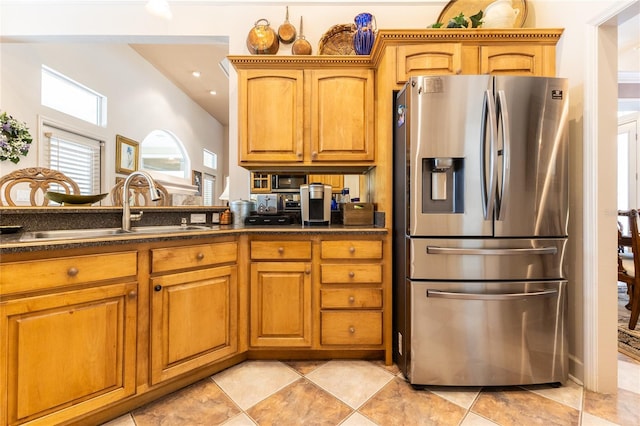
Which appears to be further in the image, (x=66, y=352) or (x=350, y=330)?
(x=350, y=330)

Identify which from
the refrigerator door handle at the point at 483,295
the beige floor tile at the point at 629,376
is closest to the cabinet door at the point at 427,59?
the refrigerator door handle at the point at 483,295

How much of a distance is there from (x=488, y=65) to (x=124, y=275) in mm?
2487

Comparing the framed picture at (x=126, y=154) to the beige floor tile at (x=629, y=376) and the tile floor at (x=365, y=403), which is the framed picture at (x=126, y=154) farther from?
the beige floor tile at (x=629, y=376)

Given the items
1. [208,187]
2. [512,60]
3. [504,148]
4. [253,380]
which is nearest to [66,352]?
[253,380]

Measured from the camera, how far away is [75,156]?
3.20 metres

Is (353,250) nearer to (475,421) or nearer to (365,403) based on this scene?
(365,403)

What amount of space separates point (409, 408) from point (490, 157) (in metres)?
1.40

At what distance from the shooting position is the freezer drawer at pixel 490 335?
1.48 metres

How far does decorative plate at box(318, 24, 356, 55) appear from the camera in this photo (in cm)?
223

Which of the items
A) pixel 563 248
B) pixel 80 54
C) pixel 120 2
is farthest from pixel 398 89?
pixel 80 54

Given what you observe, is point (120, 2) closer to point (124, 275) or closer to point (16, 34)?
point (16, 34)

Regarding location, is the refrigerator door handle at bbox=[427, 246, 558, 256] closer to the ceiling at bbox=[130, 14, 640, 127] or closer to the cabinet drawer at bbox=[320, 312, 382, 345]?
the cabinet drawer at bbox=[320, 312, 382, 345]

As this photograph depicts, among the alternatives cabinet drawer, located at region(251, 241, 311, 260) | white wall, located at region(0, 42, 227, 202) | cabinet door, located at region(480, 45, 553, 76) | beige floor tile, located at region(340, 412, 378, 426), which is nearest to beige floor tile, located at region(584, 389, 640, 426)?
beige floor tile, located at region(340, 412, 378, 426)

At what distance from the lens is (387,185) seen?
1.75 metres
